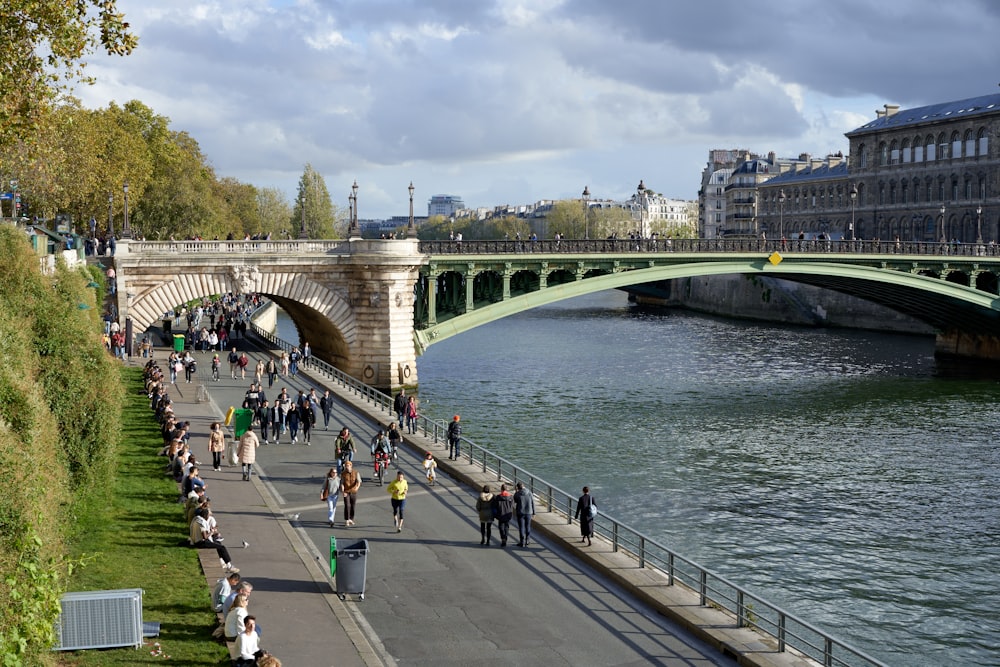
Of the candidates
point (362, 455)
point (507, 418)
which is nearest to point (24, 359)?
point (362, 455)

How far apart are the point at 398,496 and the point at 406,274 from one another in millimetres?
30254

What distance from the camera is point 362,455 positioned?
109ft

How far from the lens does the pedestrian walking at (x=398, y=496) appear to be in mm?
23697

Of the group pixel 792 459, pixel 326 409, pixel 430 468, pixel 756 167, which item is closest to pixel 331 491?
pixel 430 468

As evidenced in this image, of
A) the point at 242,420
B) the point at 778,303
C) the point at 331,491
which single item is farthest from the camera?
the point at 778,303

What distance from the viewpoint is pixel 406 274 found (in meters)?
53.4

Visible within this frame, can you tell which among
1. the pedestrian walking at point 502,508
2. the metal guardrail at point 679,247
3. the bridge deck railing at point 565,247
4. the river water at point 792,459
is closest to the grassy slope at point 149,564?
the pedestrian walking at point 502,508

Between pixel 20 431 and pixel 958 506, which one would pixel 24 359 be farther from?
pixel 958 506

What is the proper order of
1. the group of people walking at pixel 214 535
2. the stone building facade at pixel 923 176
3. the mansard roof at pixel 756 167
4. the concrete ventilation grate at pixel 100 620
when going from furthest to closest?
the mansard roof at pixel 756 167 → the stone building facade at pixel 923 176 → the concrete ventilation grate at pixel 100 620 → the group of people walking at pixel 214 535

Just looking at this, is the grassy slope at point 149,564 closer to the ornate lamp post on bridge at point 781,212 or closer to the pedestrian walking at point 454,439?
Answer: the pedestrian walking at point 454,439

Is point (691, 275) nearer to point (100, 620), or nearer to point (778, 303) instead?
point (778, 303)

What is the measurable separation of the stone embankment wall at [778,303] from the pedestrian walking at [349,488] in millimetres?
76496

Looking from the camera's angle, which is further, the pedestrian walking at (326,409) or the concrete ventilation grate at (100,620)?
the pedestrian walking at (326,409)

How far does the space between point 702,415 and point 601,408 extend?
4.57 m
